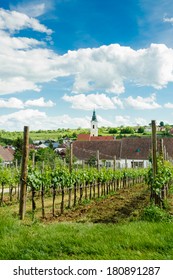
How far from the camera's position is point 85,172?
18.0 metres

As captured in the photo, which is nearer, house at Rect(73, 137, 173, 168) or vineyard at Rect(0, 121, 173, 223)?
vineyard at Rect(0, 121, 173, 223)

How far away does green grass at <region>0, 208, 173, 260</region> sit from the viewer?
17.3 ft

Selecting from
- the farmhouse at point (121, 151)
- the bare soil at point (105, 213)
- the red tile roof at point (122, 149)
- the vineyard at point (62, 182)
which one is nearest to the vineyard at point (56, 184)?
the vineyard at point (62, 182)

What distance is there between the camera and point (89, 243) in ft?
18.5

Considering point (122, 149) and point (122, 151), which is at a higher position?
point (122, 149)

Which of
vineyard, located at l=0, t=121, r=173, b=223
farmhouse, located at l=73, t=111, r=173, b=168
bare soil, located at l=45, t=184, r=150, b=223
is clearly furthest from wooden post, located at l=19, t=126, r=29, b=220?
farmhouse, located at l=73, t=111, r=173, b=168

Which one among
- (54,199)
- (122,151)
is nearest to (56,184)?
(54,199)

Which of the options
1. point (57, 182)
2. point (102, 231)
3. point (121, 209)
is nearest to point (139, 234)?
point (102, 231)

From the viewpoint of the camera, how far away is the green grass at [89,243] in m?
5.28

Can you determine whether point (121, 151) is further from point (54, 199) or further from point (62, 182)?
point (54, 199)

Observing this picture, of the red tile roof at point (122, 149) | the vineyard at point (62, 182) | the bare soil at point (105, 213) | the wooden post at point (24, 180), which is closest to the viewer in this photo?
the wooden post at point (24, 180)

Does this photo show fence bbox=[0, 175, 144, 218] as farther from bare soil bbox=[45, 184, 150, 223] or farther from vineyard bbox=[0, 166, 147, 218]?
bare soil bbox=[45, 184, 150, 223]

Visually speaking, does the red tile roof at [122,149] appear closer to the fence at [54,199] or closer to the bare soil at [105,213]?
the fence at [54,199]
